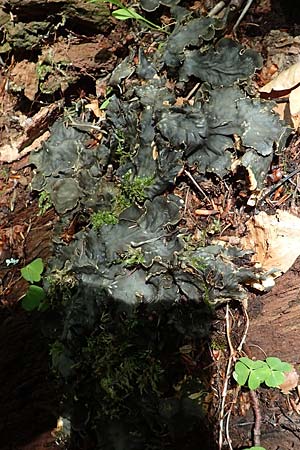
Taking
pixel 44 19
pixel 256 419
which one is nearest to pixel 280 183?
pixel 256 419

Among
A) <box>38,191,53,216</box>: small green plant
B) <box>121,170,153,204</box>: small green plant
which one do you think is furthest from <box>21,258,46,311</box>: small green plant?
<box>121,170,153,204</box>: small green plant

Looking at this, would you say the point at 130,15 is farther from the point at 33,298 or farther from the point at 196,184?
the point at 33,298

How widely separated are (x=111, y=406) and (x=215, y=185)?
104cm

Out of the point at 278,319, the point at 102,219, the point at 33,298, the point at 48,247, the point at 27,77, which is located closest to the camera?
the point at 278,319

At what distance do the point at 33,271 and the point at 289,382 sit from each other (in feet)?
4.21

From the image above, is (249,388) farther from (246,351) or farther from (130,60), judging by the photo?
(130,60)

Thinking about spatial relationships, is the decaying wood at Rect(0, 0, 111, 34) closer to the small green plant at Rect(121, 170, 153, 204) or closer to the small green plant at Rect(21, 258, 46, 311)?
the small green plant at Rect(121, 170, 153, 204)

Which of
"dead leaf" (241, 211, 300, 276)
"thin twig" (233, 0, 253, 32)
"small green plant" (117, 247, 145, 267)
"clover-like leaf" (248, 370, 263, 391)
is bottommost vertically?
"clover-like leaf" (248, 370, 263, 391)

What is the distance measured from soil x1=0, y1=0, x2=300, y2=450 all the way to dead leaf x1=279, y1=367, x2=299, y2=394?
1.0 inches

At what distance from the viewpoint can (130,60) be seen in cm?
279

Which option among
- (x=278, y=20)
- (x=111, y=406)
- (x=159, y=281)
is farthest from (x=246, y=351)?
(x=278, y=20)

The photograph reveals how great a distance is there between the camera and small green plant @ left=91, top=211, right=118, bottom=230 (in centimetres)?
246

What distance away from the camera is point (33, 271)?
2.68 metres

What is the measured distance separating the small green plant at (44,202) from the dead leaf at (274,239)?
1.03 m
